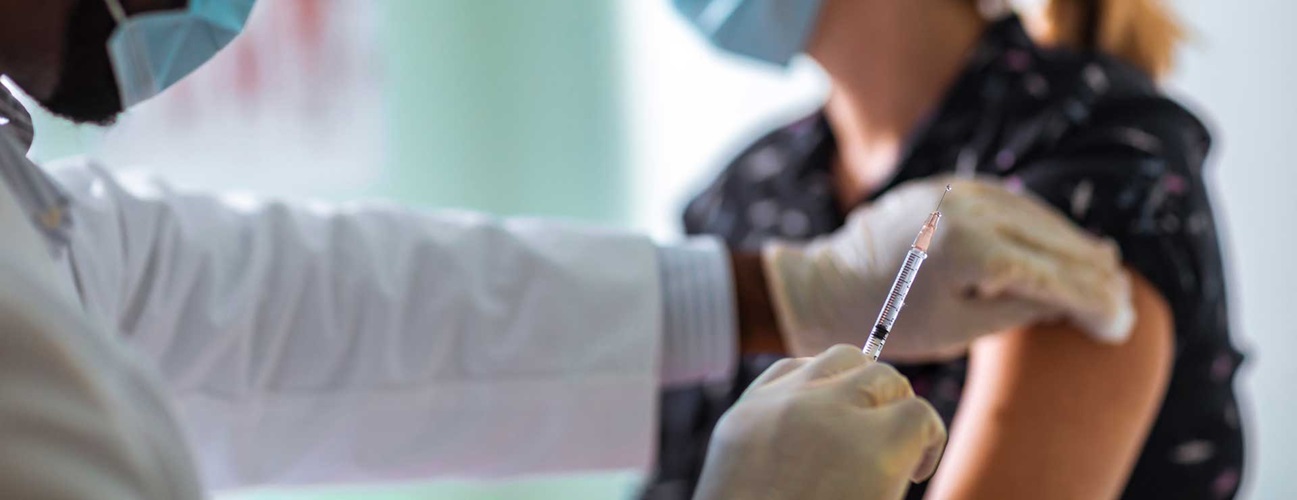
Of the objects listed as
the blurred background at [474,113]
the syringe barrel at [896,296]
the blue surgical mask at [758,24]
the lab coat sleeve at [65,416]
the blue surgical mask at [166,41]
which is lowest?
the blurred background at [474,113]

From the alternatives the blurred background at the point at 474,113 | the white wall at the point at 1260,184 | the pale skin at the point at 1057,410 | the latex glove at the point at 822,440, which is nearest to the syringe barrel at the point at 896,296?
the latex glove at the point at 822,440

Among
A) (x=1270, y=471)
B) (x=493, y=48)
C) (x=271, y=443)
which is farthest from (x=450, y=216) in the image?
(x=493, y=48)

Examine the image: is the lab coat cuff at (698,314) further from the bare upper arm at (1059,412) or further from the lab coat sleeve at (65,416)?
the lab coat sleeve at (65,416)

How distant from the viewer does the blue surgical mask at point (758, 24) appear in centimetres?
117

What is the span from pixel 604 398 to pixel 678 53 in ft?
4.18

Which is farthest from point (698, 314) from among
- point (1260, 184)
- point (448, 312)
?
point (1260, 184)

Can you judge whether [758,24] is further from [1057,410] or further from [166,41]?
[166,41]

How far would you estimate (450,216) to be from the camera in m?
1.07

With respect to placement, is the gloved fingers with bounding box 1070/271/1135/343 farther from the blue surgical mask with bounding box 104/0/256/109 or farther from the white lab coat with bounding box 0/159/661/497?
the blue surgical mask with bounding box 104/0/256/109

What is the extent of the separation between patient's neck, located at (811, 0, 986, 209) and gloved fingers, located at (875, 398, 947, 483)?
2.04 feet

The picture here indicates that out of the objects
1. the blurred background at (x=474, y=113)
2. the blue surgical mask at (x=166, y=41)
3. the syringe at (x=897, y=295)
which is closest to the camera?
the syringe at (x=897, y=295)

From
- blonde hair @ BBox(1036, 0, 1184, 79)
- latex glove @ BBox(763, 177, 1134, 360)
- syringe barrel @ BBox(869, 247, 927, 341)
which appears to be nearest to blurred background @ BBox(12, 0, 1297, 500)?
blonde hair @ BBox(1036, 0, 1184, 79)

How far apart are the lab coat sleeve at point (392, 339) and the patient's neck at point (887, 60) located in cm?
29

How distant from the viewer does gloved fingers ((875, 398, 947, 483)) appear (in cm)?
51
